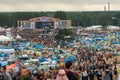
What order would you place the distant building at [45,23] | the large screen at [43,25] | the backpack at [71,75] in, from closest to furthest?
the backpack at [71,75]
the distant building at [45,23]
the large screen at [43,25]

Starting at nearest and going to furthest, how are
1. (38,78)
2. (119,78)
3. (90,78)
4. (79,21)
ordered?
1. (119,78)
2. (38,78)
3. (90,78)
4. (79,21)

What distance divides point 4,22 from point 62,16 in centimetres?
1522

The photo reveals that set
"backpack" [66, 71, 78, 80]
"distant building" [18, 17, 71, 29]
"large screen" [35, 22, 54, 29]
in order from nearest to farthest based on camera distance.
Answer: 1. "backpack" [66, 71, 78, 80]
2. "distant building" [18, 17, 71, 29]
3. "large screen" [35, 22, 54, 29]

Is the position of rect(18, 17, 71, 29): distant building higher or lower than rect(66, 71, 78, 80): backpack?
lower

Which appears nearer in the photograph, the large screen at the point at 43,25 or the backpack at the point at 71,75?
the backpack at the point at 71,75

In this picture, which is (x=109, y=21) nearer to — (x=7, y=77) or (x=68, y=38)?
(x=68, y=38)

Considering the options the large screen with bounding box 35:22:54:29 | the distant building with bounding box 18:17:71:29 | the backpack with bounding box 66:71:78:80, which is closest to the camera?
the backpack with bounding box 66:71:78:80

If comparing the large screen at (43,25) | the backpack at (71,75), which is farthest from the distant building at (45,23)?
the backpack at (71,75)

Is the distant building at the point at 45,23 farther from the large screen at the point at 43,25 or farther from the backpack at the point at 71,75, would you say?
the backpack at the point at 71,75

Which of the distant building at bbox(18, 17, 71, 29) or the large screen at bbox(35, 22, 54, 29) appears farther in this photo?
the large screen at bbox(35, 22, 54, 29)

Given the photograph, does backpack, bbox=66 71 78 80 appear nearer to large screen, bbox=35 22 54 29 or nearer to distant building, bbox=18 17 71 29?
distant building, bbox=18 17 71 29

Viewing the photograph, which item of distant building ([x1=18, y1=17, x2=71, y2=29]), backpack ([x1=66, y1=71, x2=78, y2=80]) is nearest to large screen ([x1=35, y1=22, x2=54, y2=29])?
distant building ([x1=18, y1=17, x2=71, y2=29])

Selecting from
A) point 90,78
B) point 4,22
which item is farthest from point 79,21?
point 90,78

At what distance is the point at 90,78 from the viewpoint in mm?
14148
